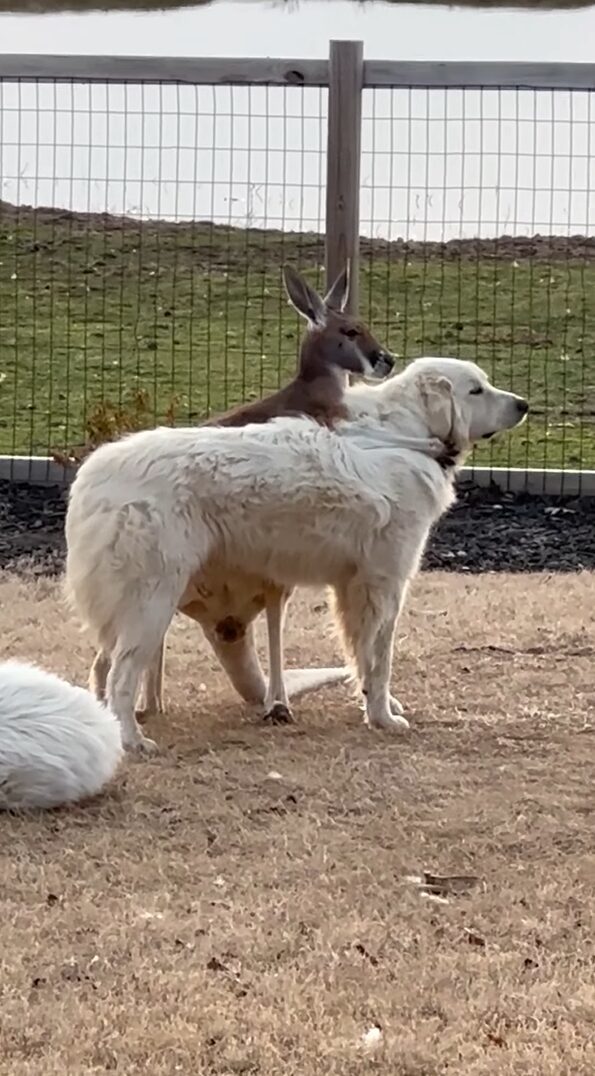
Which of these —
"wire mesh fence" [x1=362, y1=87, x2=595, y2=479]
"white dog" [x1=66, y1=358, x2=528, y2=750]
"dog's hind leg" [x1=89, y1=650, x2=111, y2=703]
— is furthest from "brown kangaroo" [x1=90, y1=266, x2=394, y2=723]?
"wire mesh fence" [x1=362, y1=87, x2=595, y2=479]

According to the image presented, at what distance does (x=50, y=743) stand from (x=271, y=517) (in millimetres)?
1283

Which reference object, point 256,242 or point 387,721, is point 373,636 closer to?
point 387,721

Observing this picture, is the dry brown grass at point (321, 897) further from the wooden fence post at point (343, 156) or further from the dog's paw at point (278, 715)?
the wooden fence post at point (343, 156)

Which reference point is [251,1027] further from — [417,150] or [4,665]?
[417,150]

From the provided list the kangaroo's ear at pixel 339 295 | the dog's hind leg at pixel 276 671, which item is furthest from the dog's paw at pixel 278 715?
the kangaroo's ear at pixel 339 295

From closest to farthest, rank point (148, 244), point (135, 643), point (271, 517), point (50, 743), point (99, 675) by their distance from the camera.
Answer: point (50, 743)
point (135, 643)
point (271, 517)
point (99, 675)
point (148, 244)

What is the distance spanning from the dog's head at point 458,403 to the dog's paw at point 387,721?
103 cm

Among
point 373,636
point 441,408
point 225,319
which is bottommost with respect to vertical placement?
point 373,636

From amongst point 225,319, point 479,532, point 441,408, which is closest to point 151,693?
point 441,408

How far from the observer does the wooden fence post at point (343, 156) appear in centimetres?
835

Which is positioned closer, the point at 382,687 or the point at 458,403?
the point at 382,687

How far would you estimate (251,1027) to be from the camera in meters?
3.35

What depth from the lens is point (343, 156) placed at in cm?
845

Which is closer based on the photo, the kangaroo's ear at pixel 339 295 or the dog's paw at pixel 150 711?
the dog's paw at pixel 150 711
